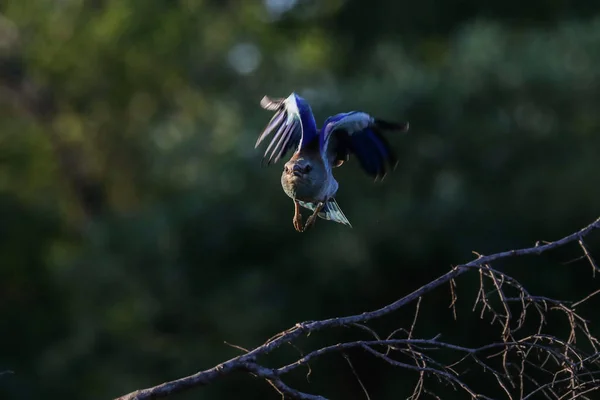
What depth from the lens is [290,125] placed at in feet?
19.5

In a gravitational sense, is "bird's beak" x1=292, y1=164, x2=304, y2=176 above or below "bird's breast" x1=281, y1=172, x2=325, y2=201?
above

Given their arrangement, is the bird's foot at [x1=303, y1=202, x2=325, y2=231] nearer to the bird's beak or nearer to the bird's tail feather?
the bird's tail feather

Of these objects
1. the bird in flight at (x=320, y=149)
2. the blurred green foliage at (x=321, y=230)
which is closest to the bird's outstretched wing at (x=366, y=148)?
the bird in flight at (x=320, y=149)

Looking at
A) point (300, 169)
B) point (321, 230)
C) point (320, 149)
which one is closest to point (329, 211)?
point (320, 149)

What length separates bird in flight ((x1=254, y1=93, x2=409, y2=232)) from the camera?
214 inches

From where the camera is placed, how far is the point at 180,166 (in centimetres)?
1548

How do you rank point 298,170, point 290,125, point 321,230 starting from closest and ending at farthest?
point 298,170, point 290,125, point 321,230

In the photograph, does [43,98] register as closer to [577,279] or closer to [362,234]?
[362,234]

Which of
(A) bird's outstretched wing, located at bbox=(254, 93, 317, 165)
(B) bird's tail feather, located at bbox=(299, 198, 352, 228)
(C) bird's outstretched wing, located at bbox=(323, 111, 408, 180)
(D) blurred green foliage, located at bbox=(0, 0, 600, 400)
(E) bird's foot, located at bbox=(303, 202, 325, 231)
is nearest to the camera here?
(E) bird's foot, located at bbox=(303, 202, 325, 231)

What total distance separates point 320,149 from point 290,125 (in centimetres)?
42

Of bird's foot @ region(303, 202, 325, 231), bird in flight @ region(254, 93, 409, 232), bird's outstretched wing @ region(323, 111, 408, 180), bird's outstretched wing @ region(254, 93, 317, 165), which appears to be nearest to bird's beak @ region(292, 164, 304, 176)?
bird in flight @ region(254, 93, 409, 232)

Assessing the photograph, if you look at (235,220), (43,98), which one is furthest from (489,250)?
(43,98)

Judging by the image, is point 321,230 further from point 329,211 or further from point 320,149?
point 320,149

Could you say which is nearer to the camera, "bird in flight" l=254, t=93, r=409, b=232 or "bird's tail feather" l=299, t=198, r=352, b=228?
"bird in flight" l=254, t=93, r=409, b=232
